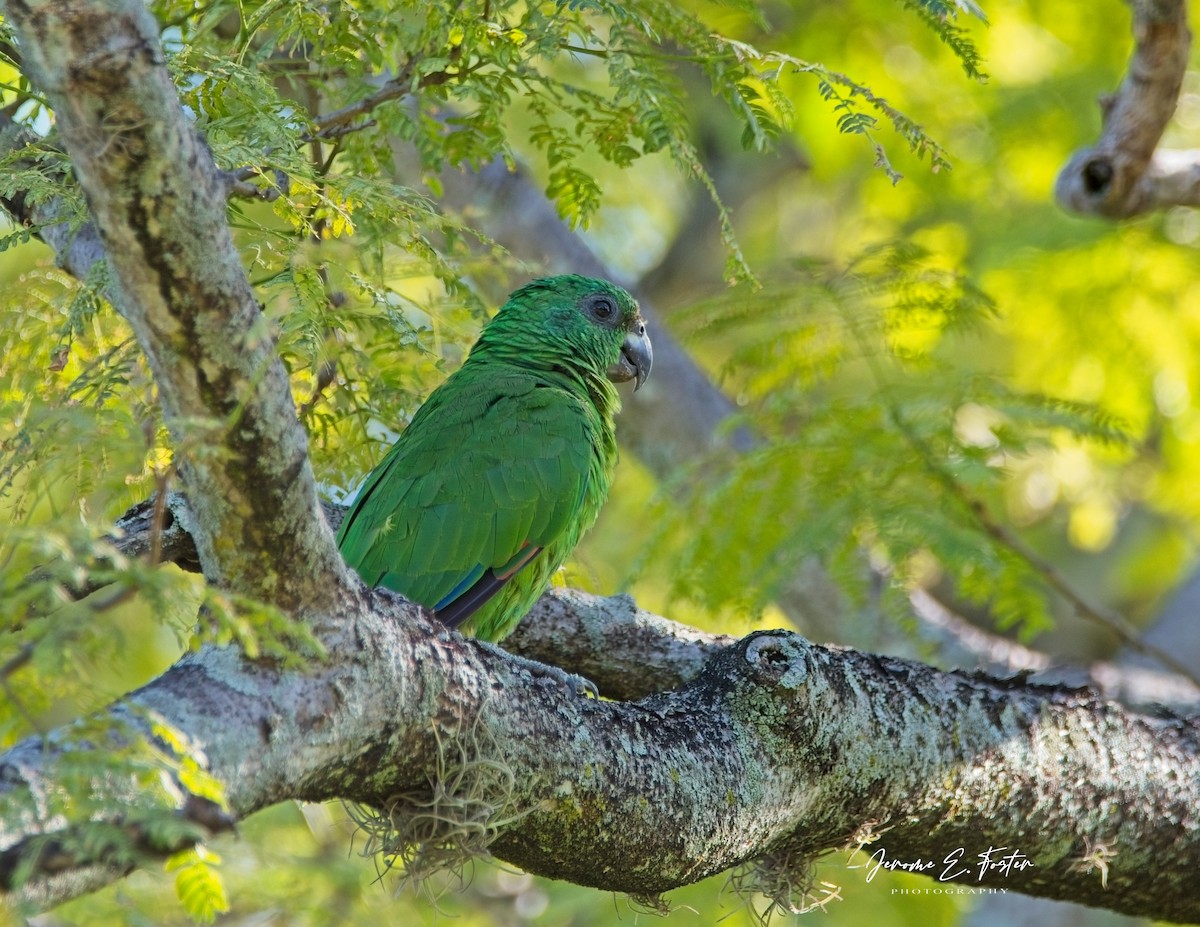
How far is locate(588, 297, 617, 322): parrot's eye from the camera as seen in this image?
573 centimetres

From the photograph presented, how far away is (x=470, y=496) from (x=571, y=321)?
4.30ft

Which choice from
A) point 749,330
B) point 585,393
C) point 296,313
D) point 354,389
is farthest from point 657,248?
point 296,313

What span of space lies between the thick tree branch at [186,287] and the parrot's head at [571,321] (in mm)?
3159

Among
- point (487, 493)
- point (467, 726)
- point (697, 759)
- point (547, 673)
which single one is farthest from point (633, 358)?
point (467, 726)

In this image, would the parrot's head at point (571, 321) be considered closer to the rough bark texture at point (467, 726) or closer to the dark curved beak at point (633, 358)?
the dark curved beak at point (633, 358)

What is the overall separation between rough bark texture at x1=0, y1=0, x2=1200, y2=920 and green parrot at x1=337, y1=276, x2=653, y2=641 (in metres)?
0.27

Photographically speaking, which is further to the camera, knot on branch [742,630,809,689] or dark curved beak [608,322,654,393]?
dark curved beak [608,322,654,393]

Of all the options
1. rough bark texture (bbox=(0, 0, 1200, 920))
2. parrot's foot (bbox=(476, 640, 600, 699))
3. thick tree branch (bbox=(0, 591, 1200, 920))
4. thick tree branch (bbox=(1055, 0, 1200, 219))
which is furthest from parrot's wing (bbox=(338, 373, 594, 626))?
thick tree branch (bbox=(1055, 0, 1200, 219))

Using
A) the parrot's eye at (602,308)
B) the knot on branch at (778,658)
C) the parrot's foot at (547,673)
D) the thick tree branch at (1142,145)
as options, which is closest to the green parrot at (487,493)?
the parrot's eye at (602,308)

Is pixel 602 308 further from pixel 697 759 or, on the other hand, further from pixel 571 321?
pixel 697 759

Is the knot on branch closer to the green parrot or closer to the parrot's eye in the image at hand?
the green parrot

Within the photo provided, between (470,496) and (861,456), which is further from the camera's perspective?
(861,456)

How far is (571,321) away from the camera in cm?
568

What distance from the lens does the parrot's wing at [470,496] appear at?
454 cm
